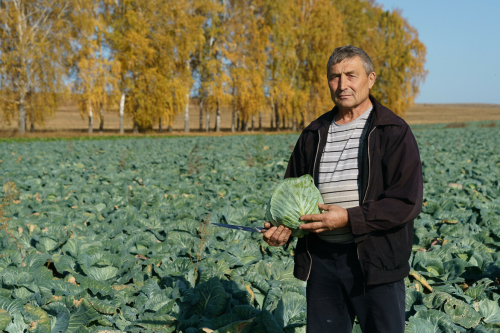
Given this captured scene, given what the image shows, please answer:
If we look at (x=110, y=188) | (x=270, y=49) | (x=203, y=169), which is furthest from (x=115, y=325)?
(x=270, y=49)

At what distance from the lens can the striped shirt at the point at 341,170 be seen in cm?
215

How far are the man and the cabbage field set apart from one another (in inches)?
30.1

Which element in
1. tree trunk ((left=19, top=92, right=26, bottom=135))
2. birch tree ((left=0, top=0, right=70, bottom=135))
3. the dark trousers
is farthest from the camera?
tree trunk ((left=19, top=92, right=26, bottom=135))


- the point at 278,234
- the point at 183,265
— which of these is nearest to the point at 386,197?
the point at 278,234

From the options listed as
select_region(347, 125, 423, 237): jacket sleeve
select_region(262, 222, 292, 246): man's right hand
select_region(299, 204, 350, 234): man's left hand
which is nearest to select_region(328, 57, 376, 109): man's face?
select_region(347, 125, 423, 237): jacket sleeve

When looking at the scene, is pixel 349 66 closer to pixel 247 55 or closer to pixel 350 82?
pixel 350 82

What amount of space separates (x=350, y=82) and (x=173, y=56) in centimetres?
3243

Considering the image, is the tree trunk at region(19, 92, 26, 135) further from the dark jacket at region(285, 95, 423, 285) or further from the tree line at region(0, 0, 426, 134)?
the dark jacket at region(285, 95, 423, 285)

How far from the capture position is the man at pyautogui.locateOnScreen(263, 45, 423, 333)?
197 cm

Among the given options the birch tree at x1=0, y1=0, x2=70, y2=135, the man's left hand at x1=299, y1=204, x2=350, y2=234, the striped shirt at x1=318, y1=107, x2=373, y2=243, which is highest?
the birch tree at x1=0, y1=0, x2=70, y2=135

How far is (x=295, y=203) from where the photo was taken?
6.87ft

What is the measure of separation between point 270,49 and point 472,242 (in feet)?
113

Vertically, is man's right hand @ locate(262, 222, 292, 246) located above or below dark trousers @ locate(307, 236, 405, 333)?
above

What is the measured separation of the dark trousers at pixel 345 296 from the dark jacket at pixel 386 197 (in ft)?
0.34
